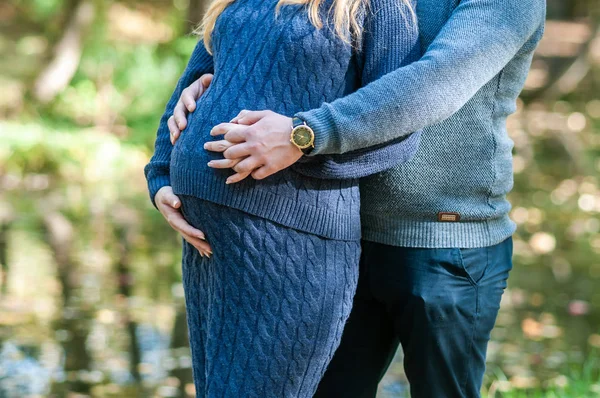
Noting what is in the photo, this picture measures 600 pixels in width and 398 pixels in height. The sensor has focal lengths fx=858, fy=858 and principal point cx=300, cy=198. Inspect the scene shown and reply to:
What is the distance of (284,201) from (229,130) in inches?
7.8

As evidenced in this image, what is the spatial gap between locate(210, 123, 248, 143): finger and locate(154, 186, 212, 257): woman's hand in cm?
21

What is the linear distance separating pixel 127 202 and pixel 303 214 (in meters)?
6.46

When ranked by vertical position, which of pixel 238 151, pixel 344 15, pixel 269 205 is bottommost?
pixel 269 205

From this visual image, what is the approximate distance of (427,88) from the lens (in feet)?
5.93

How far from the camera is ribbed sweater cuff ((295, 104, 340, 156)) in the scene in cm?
179

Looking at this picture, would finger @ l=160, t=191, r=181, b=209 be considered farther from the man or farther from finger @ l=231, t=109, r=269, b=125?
finger @ l=231, t=109, r=269, b=125

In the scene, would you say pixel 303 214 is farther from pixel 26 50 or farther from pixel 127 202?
pixel 26 50

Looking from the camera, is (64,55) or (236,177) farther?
(64,55)

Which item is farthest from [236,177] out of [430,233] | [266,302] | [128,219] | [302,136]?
[128,219]

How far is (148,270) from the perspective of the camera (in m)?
6.00

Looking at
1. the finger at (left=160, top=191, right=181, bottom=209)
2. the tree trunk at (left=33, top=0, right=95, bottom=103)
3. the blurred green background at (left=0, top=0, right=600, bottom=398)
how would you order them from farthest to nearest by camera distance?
the tree trunk at (left=33, top=0, right=95, bottom=103) < the blurred green background at (left=0, top=0, right=600, bottom=398) < the finger at (left=160, top=191, right=181, bottom=209)

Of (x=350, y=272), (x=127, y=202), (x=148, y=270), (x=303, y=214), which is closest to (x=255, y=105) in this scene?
(x=303, y=214)

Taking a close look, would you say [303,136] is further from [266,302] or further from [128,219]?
[128,219]

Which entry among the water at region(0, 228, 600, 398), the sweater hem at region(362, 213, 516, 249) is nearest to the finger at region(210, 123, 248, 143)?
the sweater hem at region(362, 213, 516, 249)
